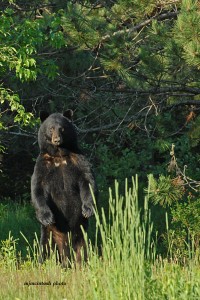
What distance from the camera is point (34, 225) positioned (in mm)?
A: 15523

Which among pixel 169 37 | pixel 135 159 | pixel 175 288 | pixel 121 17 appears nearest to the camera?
pixel 175 288

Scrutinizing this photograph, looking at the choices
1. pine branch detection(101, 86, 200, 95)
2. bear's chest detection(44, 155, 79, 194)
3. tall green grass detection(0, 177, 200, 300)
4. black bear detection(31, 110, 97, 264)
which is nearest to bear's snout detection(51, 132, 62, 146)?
black bear detection(31, 110, 97, 264)

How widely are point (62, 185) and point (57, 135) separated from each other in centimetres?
62

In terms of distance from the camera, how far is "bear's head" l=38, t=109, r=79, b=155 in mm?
11219

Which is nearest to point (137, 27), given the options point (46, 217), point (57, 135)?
point (57, 135)

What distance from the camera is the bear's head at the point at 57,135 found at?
11219mm

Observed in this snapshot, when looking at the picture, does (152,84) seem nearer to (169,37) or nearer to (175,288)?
(169,37)

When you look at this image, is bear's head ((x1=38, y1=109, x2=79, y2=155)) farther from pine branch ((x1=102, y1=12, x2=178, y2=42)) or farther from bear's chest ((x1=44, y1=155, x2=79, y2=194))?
pine branch ((x1=102, y1=12, x2=178, y2=42))

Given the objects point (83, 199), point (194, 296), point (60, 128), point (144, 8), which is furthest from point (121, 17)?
point (194, 296)

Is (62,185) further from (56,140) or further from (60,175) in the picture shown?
(56,140)

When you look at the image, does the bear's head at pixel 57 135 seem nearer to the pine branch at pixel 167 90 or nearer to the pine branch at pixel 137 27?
the pine branch at pixel 167 90

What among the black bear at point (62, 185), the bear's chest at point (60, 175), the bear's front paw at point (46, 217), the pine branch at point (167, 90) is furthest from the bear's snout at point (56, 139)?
the pine branch at point (167, 90)

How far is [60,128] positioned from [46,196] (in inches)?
34.0

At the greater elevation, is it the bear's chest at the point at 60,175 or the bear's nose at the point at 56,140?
the bear's nose at the point at 56,140
